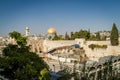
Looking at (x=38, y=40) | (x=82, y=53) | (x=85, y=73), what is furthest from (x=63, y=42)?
(x=85, y=73)

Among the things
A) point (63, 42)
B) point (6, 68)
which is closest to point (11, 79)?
point (6, 68)

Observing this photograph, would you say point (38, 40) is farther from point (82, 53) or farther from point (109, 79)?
point (109, 79)

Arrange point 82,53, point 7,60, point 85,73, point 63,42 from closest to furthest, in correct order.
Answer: point 85,73 < point 7,60 < point 82,53 < point 63,42

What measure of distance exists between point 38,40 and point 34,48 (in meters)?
1.66

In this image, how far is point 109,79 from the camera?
250 inches

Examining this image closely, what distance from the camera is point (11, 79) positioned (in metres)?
8.69

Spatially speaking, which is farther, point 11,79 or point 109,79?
point 11,79

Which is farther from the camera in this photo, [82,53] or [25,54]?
[82,53]

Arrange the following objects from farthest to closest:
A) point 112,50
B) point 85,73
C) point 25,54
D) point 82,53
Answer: point 82,53 → point 112,50 → point 25,54 → point 85,73

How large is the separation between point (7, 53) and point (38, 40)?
35.3 m

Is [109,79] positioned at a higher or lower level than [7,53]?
lower

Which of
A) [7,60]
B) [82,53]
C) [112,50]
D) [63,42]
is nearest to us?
[7,60]

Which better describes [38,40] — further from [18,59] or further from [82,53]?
[18,59]

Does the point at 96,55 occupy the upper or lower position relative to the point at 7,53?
lower
